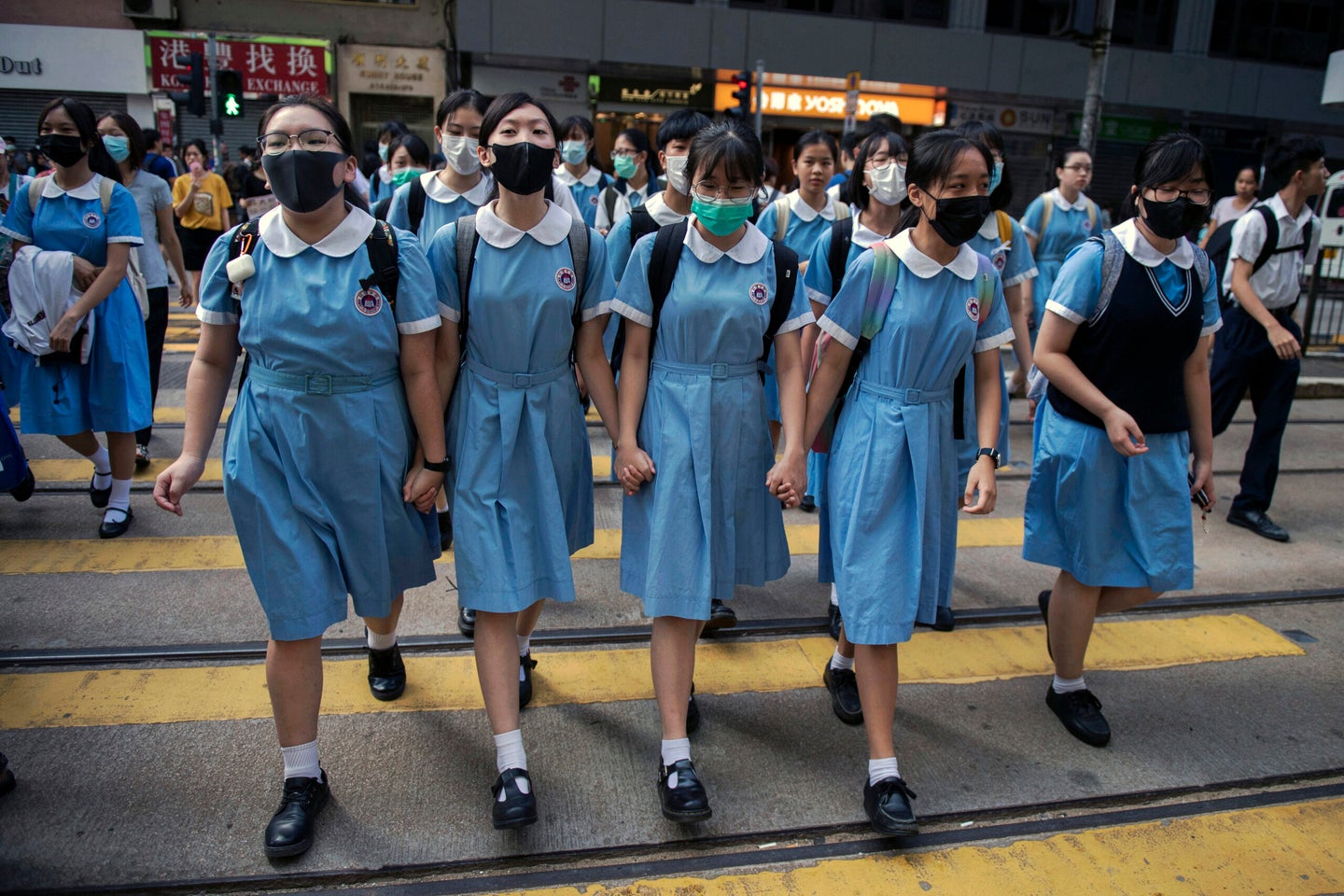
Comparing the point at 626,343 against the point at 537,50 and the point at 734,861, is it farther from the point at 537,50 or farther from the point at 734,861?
the point at 537,50

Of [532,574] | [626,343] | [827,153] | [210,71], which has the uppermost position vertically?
[210,71]

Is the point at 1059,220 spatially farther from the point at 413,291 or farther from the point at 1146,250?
the point at 413,291

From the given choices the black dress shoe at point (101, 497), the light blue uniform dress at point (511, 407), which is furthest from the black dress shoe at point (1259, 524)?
the black dress shoe at point (101, 497)

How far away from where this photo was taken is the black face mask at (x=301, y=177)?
2.44 m

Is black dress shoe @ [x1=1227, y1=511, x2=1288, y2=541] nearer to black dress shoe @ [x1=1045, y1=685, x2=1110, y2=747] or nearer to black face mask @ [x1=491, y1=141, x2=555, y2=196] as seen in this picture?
black dress shoe @ [x1=1045, y1=685, x2=1110, y2=747]

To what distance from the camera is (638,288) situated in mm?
2855

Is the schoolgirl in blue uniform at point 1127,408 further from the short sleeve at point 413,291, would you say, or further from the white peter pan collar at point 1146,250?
the short sleeve at point 413,291

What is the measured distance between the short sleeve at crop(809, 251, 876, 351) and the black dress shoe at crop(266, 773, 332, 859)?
1982mm

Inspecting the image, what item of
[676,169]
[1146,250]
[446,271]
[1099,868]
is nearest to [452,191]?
[676,169]

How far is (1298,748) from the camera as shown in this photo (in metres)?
3.27

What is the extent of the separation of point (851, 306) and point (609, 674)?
64.8 inches

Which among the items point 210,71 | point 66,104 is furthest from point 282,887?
point 210,71

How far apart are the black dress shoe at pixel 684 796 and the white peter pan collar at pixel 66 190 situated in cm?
386

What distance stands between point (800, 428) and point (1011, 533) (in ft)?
9.20
